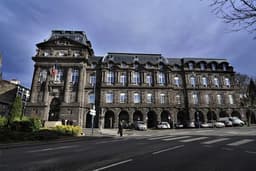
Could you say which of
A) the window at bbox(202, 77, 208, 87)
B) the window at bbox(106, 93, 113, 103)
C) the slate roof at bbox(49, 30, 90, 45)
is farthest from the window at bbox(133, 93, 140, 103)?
the slate roof at bbox(49, 30, 90, 45)

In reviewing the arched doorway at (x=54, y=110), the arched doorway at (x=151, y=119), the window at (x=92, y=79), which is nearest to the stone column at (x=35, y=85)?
the arched doorway at (x=54, y=110)

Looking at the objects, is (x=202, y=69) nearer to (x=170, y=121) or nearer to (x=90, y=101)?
(x=170, y=121)

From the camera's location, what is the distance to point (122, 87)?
3738 cm

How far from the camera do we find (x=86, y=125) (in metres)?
35.9

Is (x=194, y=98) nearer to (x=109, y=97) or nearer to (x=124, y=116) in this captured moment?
(x=124, y=116)

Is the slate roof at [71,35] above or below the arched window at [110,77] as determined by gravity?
above

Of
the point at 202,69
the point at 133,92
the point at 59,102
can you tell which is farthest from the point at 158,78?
the point at 59,102

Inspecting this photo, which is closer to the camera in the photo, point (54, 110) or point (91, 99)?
point (54, 110)

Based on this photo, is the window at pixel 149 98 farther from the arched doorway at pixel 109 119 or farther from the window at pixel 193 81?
the window at pixel 193 81

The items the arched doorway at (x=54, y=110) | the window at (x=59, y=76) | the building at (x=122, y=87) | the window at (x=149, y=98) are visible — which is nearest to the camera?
the building at (x=122, y=87)

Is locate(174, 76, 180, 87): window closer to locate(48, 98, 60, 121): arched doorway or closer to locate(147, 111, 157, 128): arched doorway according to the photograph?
locate(147, 111, 157, 128): arched doorway

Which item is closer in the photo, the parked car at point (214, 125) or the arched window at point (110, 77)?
the parked car at point (214, 125)

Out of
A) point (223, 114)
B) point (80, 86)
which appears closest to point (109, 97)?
point (80, 86)

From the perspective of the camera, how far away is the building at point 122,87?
3475 cm
